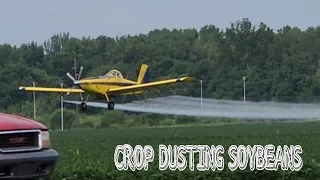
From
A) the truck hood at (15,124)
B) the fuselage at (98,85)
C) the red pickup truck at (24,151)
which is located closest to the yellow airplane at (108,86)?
the fuselage at (98,85)

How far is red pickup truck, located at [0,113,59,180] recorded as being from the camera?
27.6 ft

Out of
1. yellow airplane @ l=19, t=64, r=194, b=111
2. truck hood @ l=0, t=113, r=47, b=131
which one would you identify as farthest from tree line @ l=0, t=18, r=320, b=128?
truck hood @ l=0, t=113, r=47, b=131

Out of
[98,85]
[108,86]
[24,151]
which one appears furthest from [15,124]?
[108,86]

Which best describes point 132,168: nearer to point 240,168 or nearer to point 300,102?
point 240,168

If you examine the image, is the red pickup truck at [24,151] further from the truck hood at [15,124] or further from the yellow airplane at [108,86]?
the yellow airplane at [108,86]

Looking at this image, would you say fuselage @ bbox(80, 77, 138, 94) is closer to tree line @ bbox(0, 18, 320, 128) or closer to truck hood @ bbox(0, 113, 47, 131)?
tree line @ bbox(0, 18, 320, 128)

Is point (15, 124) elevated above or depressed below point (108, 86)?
above

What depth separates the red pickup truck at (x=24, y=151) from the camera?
8406 mm

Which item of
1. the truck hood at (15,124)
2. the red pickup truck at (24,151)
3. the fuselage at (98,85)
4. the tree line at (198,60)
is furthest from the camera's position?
the tree line at (198,60)

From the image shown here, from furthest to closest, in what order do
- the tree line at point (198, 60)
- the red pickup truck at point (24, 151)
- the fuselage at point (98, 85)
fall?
the tree line at point (198, 60) → the fuselage at point (98, 85) → the red pickup truck at point (24, 151)

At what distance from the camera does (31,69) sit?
102 meters

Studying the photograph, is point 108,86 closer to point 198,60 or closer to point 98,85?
point 98,85

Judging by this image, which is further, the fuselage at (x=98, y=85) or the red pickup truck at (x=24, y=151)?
the fuselage at (x=98, y=85)

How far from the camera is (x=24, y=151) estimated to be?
8.59m
